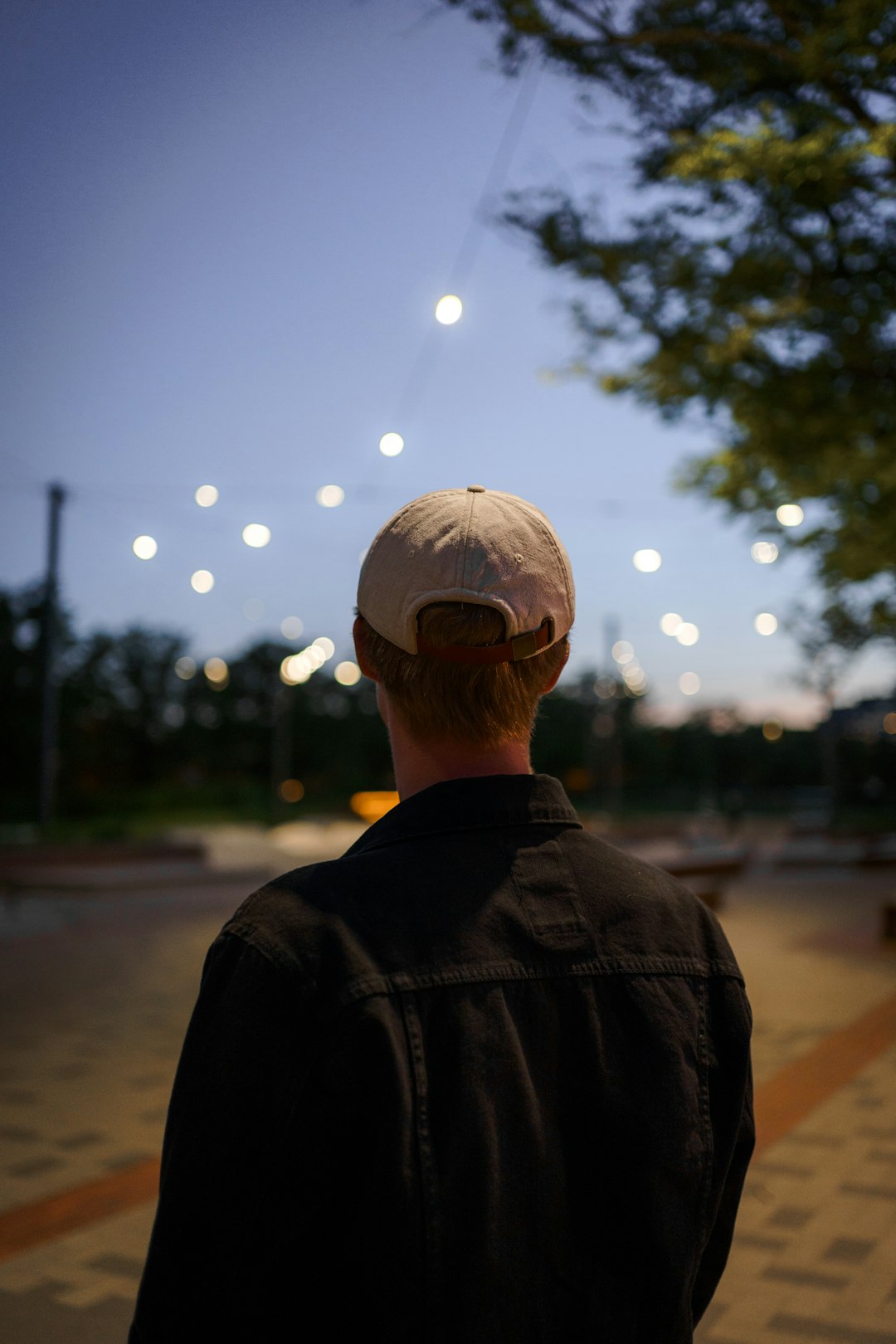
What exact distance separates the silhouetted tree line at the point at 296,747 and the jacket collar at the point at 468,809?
124ft

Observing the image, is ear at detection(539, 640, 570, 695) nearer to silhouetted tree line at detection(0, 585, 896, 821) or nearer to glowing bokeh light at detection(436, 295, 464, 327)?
glowing bokeh light at detection(436, 295, 464, 327)

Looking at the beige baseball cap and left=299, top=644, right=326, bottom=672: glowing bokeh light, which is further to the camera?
left=299, top=644, right=326, bottom=672: glowing bokeh light

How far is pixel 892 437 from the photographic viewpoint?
866 cm

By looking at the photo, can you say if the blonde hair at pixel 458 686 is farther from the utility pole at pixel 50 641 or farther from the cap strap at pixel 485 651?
the utility pole at pixel 50 641

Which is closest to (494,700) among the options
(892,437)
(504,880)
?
(504,880)

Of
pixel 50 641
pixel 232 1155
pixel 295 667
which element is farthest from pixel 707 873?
pixel 232 1155

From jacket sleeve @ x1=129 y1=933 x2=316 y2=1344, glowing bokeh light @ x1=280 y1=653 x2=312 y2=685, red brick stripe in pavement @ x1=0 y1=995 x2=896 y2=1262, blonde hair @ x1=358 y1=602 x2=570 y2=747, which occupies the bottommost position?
red brick stripe in pavement @ x1=0 y1=995 x2=896 y2=1262

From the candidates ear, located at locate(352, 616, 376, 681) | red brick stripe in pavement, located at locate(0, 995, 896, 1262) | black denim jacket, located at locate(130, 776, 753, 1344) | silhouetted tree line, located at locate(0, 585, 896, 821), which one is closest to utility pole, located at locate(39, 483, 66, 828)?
red brick stripe in pavement, located at locate(0, 995, 896, 1262)

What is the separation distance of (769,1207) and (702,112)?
687cm

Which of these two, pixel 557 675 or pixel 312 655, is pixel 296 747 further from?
pixel 557 675

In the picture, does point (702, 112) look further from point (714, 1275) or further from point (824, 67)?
point (714, 1275)

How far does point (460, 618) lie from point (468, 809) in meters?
0.22

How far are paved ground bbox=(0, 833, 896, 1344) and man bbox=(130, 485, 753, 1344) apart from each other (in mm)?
2532

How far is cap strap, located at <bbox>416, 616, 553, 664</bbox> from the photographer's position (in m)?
1.27
